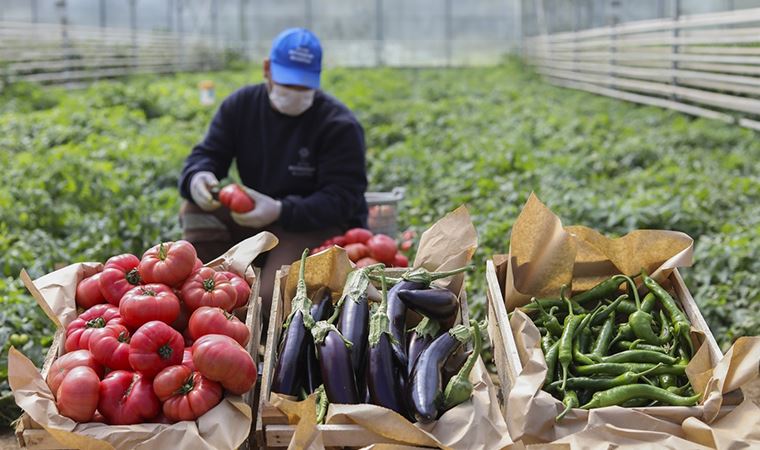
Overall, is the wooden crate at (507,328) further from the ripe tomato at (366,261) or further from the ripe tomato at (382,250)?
the ripe tomato at (382,250)

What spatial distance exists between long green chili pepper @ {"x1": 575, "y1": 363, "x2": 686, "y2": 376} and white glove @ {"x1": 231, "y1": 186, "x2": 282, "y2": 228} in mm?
2463

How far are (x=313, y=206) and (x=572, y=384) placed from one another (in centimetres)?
250

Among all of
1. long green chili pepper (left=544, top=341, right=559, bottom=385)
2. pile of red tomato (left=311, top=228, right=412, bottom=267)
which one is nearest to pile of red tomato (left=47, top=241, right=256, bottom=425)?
long green chili pepper (left=544, top=341, right=559, bottom=385)

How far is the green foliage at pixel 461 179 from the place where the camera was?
20.2ft

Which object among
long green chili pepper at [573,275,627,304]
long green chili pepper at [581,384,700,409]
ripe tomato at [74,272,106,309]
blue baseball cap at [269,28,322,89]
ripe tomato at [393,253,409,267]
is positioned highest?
blue baseball cap at [269,28,322,89]

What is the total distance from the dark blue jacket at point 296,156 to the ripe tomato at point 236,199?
0.26 m

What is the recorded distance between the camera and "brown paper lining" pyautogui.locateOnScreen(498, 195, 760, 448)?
9.71 feet

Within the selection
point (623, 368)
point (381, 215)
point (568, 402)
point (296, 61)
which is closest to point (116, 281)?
point (568, 402)

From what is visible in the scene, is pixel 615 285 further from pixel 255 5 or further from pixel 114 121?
pixel 255 5

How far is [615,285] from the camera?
4031 millimetres

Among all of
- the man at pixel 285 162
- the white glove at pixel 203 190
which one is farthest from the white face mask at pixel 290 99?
the white glove at pixel 203 190

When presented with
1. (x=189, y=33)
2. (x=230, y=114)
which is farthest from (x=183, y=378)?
(x=189, y=33)

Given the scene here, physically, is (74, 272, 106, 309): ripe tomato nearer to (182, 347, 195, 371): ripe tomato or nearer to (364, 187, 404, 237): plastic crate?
(182, 347, 195, 371): ripe tomato

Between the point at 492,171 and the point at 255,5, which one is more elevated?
the point at 255,5
